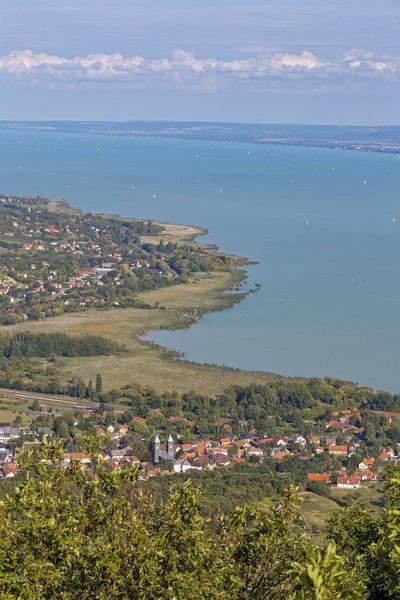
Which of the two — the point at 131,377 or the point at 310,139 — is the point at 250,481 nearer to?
the point at 131,377

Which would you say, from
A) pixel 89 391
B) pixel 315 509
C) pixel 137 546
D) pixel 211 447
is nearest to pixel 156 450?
pixel 211 447

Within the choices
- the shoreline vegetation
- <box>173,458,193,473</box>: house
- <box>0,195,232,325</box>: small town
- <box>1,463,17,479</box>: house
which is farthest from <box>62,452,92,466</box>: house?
<box>0,195,232,325</box>: small town

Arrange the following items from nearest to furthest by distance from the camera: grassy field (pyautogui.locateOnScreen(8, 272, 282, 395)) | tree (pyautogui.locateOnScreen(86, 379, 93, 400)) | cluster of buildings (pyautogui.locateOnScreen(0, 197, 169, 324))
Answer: tree (pyautogui.locateOnScreen(86, 379, 93, 400)) < grassy field (pyautogui.locateOnScreen(8, 272, 282, 395)) < cluster of buildings (pyautogui.locateOnScreen(0, 197, 169, 324))

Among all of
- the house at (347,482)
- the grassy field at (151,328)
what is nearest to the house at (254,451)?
the house at (347,482)

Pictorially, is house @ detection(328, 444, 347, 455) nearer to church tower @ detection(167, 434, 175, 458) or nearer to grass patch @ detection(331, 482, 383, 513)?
grass patch @ detection(331, 482, 383, 513)

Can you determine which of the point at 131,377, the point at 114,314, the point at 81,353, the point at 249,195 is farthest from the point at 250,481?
the point at 249,195

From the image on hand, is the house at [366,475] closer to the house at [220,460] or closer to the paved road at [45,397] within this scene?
the house at [220,460]

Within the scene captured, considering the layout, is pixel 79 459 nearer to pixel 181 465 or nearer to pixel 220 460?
pixel 181 465

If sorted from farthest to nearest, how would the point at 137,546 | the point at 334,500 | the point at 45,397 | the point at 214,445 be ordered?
the point at 45,397 < the point at 214,445 < the point at 334,500 < the point at 137,546
